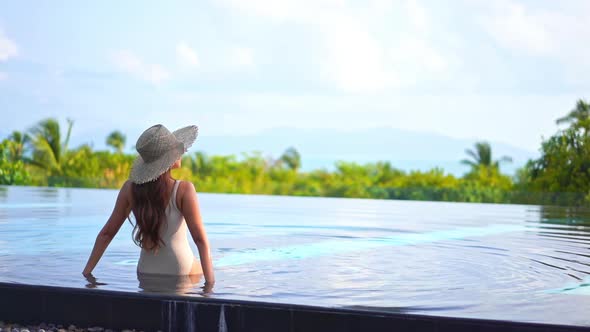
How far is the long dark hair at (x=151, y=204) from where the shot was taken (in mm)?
4277

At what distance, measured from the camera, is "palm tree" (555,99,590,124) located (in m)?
21.6

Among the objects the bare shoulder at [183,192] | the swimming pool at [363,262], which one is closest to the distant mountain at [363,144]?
the swimming pool at [363,262]

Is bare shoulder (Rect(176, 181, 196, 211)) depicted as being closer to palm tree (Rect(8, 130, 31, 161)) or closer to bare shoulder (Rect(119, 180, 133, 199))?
bare shoulder (Rect(119, 180, 133, 199))

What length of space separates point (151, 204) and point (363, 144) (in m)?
120

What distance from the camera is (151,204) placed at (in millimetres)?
4293

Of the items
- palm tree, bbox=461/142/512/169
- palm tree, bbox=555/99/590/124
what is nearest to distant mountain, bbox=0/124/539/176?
palm tree, bbox=461/142/512/169

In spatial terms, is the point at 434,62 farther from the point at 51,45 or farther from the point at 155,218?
the point at 155,218

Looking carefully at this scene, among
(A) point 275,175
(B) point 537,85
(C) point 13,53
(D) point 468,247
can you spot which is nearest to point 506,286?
(D) point 468,247

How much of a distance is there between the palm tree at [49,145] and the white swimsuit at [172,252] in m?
22.7

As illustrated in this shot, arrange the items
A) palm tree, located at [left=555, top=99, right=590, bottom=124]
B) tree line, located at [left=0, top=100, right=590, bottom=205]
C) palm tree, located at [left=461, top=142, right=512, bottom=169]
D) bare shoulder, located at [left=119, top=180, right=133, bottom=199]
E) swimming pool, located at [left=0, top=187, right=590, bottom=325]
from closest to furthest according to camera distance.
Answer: bare shoulder, located at [left=119, top=180, right=133, bottom=199] < swimming pool, located at [left=0, top=187, right=590, bottom=325] < tree line, located at [left=0, top=100, right=590, bottom=205] < palm tree, located at [left=555, top=99, right=590, bottom=124] < palm tree, located at [left=461, top=142, right=512, bottom=169]

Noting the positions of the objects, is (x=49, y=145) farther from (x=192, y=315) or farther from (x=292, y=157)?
(x=192, y=315)

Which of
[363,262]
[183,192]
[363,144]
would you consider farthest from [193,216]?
[363,144]

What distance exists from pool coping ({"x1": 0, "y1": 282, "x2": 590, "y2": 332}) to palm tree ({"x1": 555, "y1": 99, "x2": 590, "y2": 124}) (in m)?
19.1

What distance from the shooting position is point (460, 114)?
10675 cm
